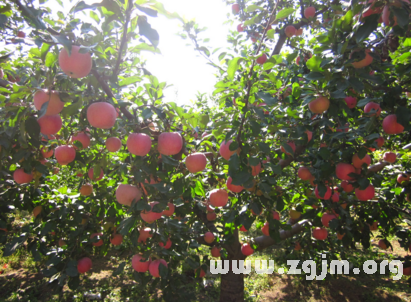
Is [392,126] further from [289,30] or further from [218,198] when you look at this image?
[289,30]

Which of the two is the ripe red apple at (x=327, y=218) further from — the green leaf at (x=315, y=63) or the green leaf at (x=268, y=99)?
the green leaf at (x=268, y=99)

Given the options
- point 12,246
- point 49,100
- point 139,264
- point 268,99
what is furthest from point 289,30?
point 12,246

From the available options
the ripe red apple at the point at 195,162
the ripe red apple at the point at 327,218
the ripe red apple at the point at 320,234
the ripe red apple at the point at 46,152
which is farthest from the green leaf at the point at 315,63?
the ripe red apple at the point at 320,234

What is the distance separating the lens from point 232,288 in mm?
2932

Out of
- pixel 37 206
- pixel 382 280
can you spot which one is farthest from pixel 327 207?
pixel 37 206

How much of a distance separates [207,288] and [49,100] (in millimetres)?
3808

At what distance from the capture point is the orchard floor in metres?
3.48

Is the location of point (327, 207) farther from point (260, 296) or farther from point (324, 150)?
point (260, 296)

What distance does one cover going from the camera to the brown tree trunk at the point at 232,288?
2.92m

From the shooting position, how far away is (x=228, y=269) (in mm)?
3037

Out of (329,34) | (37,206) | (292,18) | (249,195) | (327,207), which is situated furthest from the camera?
(292,18)

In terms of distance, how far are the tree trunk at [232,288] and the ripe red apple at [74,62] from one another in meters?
2.87

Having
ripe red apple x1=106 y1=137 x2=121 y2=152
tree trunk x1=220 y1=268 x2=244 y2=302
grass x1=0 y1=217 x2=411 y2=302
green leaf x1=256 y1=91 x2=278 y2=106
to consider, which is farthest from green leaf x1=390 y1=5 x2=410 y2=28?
grass x1=0 y1=217 x2=411 y2=302

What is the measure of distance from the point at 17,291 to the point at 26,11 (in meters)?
4.28
